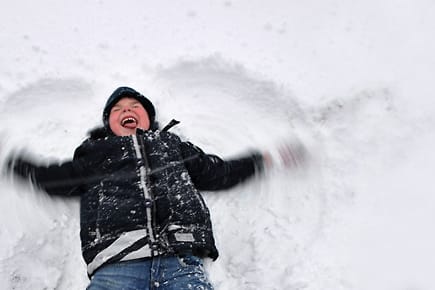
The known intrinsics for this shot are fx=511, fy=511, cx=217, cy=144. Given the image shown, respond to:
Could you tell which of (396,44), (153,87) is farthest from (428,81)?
(153,87)

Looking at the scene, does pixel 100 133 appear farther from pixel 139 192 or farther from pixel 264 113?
pixel 264 113

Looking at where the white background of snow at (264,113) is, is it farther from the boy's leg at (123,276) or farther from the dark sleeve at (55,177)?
the boy's leg at (123,276)

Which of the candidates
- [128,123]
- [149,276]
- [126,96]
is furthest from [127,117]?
[149,276]

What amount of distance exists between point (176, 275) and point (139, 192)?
439mm

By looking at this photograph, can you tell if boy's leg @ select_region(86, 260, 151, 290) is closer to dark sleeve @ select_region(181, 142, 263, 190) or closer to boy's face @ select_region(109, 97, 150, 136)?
dark sleeve @ select_region(181, 142, 263, 190)

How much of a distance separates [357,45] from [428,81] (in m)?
0.50

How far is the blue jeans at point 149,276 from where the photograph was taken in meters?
2.31

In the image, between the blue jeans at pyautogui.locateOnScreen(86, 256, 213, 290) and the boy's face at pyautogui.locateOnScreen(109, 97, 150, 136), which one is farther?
the boy's face at pyautogui.locateOnScreen(109, 97, 150, 136)

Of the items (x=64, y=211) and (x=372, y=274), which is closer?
(x=372, y=274)

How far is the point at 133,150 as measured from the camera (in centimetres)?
266

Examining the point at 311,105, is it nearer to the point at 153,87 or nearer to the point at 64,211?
the point at 153,87

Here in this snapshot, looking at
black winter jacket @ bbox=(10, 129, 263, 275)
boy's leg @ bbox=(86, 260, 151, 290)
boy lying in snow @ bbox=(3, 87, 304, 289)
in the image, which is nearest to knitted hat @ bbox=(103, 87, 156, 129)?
boy lying in snow @ bbox=(3, 87, 304, 289)

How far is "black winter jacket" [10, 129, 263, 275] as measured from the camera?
2.40 meters

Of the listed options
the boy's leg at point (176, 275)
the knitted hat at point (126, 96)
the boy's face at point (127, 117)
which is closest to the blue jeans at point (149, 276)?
the boy's leg at point (176, 275)
